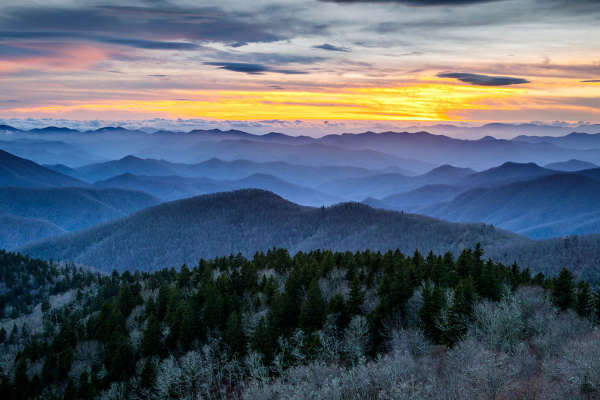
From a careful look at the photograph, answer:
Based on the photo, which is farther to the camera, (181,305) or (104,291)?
(104,291)

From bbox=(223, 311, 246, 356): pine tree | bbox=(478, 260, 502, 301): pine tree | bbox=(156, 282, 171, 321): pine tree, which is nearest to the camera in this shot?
bbox=(223, 311, 246, 356): pine tree

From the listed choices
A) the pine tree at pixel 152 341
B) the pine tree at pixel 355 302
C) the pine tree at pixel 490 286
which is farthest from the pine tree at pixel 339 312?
the pine tree at pixel 152 341

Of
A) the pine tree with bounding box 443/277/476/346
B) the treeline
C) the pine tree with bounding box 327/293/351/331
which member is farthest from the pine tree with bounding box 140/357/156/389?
the pine tree with bounding box 443/277/476/346

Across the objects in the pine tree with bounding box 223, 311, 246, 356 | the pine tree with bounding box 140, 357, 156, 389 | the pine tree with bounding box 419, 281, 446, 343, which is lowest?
the pine tree with bounding box 140, 357, 156, 389

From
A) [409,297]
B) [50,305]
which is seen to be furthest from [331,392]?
[50,305]

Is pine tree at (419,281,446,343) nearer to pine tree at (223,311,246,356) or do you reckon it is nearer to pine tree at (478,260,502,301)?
pine tree at (478,260,502,301)

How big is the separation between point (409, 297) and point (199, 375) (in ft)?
99.5

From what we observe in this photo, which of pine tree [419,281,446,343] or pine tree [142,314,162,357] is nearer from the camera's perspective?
pine tree [419,281,446,343]

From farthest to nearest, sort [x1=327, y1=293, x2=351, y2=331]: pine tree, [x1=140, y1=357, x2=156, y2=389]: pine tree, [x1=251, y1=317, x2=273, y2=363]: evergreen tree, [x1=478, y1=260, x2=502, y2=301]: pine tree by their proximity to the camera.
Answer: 1. [x1=478, y1=260, x2=502, y2=301]: pine tree
2. [x1=140, y1=357, x2=156, y2=389]: pine tree
3. [x1=327, y1=293, x2=351, y2=331]: pine tree
4. [x1=251, y1=317, x2=273, y2=363]: evergreen tree

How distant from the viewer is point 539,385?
29672 millimetres

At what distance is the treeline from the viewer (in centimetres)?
5044

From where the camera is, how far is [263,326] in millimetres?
56875

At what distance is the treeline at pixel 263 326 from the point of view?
5044 centimetres

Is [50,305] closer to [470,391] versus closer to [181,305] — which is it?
[181,305]
